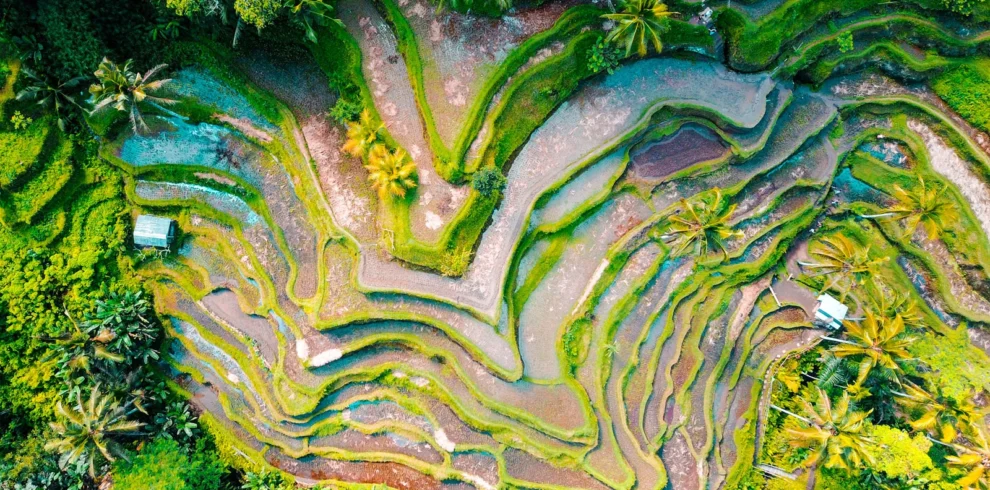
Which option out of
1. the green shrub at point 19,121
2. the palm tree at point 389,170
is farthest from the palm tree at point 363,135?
the green shrub at point 19,121

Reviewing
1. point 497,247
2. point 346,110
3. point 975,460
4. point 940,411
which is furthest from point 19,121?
point 975,460

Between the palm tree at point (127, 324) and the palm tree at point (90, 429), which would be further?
the palm tree at point (127, 324)

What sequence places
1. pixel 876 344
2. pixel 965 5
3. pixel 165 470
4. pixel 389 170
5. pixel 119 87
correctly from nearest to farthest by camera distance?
pixel 119 87
pixel 389 170
pixel 165 470
pixel 876 344
pixel 965 5

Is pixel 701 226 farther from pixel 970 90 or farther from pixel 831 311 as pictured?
pixel 970 90

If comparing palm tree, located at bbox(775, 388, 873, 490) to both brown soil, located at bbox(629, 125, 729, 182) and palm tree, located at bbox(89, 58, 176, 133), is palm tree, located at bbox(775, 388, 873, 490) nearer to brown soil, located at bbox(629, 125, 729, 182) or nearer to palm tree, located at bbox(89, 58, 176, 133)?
brown soil, located at bbox(629, 125, 729, 182)

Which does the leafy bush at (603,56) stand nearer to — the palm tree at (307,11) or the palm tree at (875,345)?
the palm tree at (307,11)

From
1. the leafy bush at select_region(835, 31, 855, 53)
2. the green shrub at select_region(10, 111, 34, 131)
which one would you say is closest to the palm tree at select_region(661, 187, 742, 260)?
the leafy bush at select_region(835, 31, 855, 53)

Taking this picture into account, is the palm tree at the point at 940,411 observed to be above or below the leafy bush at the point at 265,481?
above
